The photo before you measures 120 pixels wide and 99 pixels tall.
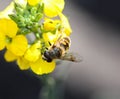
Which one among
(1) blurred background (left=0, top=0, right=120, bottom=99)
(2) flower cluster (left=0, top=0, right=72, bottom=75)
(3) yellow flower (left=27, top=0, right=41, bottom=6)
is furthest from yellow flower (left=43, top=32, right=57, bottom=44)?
(1) blurred background (left=0, top=0, right=120, bottom=99)

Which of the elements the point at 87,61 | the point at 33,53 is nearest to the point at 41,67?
the point at 33,53

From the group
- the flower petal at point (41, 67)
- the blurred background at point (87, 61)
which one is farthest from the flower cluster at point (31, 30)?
the blurred background at point (87, 61)

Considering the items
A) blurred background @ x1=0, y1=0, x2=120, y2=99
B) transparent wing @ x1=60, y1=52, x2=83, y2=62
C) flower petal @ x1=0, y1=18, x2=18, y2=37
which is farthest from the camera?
blurred background @ x1=0, y1=0, x2=120, y2=99

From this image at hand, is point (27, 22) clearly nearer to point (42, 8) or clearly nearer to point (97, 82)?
point (42, 8)

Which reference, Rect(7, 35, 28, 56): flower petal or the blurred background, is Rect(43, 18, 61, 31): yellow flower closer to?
Rect(7, 35, 28, 56): flower petal

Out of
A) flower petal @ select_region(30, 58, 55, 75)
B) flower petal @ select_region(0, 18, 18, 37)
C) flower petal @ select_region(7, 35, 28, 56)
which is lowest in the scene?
flower petal @ select_region(30, 58, 55, 75)

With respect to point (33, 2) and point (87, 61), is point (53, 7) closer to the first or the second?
point (33, 2)
